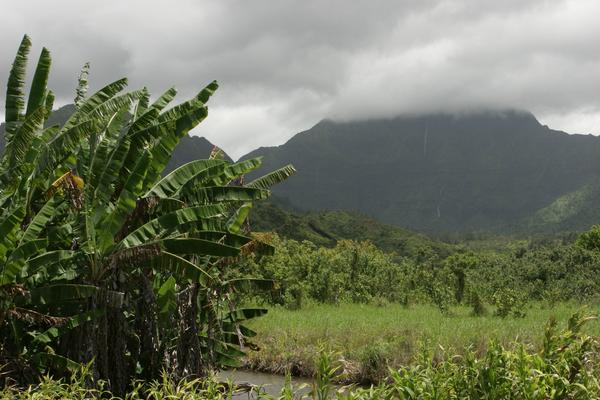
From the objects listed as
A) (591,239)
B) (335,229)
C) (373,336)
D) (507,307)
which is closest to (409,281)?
(507,307)

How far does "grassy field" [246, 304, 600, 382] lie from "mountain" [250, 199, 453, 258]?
39046mm

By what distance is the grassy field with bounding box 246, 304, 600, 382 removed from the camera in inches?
501

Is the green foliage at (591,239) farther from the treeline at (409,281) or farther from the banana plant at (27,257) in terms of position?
the banana plant at (27,257)

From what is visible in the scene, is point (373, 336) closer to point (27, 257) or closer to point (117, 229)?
point (117, 229)

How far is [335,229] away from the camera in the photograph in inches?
3100

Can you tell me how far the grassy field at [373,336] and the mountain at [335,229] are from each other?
3905 cm

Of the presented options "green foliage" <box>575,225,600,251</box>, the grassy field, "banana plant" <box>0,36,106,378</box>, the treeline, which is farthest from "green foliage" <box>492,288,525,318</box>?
"green foliage" <box>575,225,600,251</box>

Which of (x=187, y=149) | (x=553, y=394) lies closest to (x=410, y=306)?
(x=553, y=394)

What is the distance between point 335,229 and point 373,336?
211 feet

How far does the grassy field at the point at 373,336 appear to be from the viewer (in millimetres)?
12734

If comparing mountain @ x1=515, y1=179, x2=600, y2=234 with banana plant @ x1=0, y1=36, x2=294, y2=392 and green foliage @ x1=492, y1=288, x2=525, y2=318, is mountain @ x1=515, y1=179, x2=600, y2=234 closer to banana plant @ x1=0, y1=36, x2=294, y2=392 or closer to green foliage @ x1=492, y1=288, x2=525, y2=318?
green foliage @ x1=492, y1=288, x2=525, y2=318

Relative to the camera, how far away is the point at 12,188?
312 inches

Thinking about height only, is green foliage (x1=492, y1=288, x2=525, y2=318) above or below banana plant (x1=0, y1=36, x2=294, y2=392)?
below

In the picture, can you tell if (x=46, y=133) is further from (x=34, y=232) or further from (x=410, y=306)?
(x=410, y=306)
